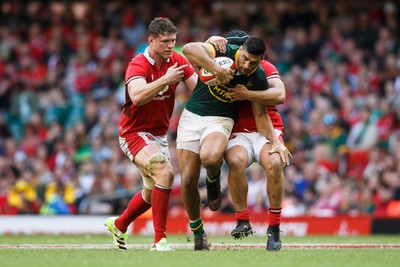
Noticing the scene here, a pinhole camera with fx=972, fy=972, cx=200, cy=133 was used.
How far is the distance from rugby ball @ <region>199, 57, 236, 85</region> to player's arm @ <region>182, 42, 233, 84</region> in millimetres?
86

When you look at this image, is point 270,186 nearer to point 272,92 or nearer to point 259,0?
point 272,92

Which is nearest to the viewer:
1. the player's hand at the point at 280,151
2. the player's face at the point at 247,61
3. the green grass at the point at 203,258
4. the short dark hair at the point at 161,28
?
the green grass at the point at 203,258

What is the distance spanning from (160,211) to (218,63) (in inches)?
70.4

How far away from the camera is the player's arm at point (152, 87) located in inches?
421

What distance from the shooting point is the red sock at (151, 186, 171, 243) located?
10.9 meters

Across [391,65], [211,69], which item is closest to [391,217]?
[391,65]

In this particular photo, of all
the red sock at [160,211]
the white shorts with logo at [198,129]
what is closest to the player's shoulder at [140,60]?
the white shorts with logo at [198,129]

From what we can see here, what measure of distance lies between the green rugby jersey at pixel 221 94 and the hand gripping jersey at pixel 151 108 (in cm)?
27

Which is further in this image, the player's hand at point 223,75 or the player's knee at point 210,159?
the player's knee at point 210,159

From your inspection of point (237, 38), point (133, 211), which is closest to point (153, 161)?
point (133, 211)

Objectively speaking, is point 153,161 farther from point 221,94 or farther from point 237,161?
point 221,94

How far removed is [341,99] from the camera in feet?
66.2

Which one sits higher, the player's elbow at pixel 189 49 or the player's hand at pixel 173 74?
the player's elbow at pixel 189 49

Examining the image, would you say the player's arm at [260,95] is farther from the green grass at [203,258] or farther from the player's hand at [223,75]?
the green grass at [203,258]
